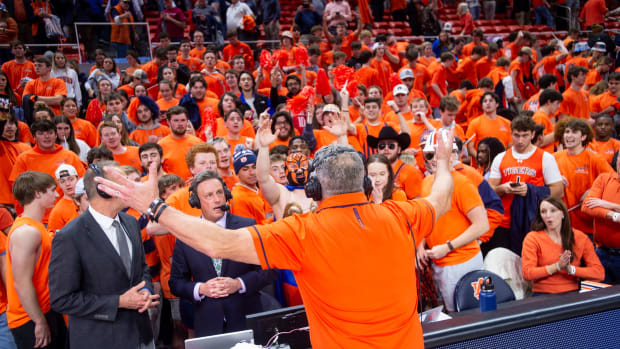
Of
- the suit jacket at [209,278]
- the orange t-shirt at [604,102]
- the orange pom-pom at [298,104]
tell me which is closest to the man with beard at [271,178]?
the suit jacket at [209,278]

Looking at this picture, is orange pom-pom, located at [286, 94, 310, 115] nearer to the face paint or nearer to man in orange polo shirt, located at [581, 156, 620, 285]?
the face paint

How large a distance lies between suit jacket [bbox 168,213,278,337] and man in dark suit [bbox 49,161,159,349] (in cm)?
41

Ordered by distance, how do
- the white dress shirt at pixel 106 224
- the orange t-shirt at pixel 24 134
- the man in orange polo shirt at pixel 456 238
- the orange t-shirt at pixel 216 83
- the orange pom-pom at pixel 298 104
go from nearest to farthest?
1. the white dress shirt at pixel 106 224
2. the man in orange polo shirt at pixel 456 238
3. the orange pom-pom at pixel 298 104
4. the orange t-shirt at pixel 24 134
5. the orange t-shirt at pixel 216 83

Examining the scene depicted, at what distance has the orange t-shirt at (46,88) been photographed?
26.0 feet

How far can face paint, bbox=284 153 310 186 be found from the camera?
11.5 feet

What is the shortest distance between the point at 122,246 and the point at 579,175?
4.42m

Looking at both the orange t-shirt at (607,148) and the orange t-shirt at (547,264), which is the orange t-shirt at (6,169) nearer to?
the orange t-shirt at (547,264)

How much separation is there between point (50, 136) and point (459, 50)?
374 inches

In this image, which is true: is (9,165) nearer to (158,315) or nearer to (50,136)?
(50,136)

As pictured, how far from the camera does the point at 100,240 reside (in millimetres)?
2697

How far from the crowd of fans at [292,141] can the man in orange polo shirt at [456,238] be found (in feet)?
0.04

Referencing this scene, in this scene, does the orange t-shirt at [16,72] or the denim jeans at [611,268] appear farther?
the orange t-shirt at [16,72]

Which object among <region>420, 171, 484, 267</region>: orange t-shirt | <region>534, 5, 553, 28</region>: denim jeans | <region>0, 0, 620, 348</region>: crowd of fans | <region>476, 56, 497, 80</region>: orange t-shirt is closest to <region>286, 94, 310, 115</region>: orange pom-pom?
<region>0, 0, 620, 348</region>: crowd of fans

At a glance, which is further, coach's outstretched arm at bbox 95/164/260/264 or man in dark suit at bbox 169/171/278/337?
man in dark suit at bbox 169/171/278/337
